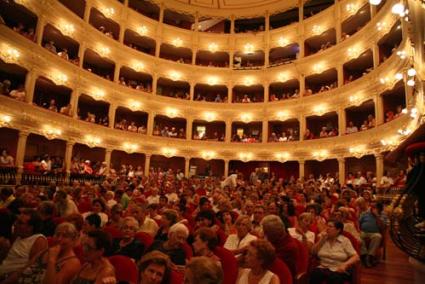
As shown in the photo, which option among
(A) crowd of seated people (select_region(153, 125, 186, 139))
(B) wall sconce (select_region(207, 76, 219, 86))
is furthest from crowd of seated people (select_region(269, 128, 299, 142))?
(A) crowd of seated people (select_region(153, 125, 186, 139))

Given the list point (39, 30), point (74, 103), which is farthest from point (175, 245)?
point (74, 103)

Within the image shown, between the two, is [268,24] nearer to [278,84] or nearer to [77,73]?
[278,84]

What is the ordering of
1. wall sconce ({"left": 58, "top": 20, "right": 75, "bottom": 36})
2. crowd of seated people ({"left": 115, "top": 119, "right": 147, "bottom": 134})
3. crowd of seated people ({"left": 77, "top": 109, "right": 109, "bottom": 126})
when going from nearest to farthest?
1. wall sconce ({"left": 58, "top": 20, "right": 75, "bottom": 36})
2. crowd of seated people ({"left": 77, "top": 109, "right": 109, "bottom": 126})
3. crowd of seated people ({"left": 115, "top": 119, "right": 147, "bottom": 134})

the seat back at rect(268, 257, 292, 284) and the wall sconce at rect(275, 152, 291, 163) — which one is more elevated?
the wall sconce at rect(275, 152, 291, 163)

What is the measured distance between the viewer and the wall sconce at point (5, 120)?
44.9 feet

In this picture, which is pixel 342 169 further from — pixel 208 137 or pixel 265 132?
pixel 208 137

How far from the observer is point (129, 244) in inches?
147

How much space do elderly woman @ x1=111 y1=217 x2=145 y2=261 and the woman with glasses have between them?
2.71ft

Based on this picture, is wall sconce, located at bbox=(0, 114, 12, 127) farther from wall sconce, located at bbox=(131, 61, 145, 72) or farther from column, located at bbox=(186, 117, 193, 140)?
column, located at bbox=(186, 117, 193, 140)

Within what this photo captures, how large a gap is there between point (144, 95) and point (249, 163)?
31.8ft

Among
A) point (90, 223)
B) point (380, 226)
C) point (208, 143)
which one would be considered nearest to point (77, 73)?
point (208, 143)

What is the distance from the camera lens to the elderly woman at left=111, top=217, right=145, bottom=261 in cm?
367

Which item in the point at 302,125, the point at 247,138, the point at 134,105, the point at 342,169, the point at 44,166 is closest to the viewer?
the point at 44,166

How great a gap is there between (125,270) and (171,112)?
809 inches
